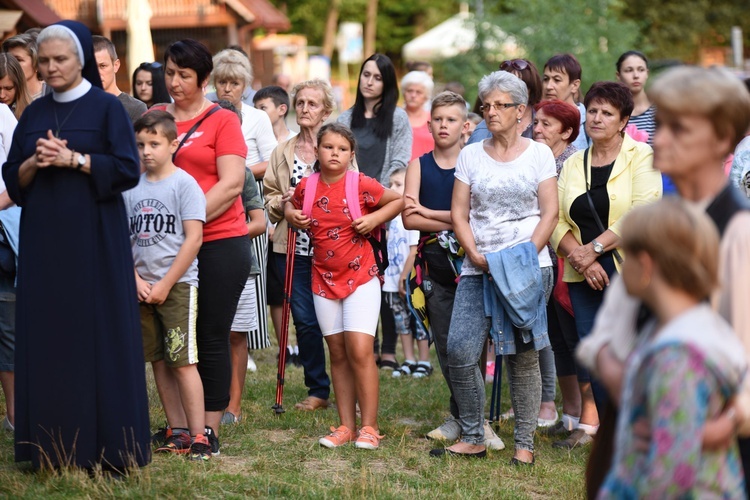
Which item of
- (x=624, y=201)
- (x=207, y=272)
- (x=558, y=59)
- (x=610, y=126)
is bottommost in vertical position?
(x=207, y=272)

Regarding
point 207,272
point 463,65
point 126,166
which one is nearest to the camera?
point 126,166

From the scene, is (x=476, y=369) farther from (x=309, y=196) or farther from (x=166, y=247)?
(x=166, y=247)

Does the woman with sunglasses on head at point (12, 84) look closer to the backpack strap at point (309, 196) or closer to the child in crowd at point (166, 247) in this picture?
the child in crowd at point (166, 247)

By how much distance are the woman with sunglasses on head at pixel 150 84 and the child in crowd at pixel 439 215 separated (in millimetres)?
2390

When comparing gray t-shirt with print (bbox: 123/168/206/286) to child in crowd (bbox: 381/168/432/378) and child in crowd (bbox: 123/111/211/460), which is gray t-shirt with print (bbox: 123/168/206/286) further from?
child in crowd (bbox: 381/168/432/378)

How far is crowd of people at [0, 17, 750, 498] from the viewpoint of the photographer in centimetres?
491

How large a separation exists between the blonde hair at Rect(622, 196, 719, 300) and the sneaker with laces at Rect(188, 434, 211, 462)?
140 inches

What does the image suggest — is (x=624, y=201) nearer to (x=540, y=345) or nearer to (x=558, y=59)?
(x=540, y=345)

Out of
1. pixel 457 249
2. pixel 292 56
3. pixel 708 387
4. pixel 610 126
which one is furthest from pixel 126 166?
pixel 292 56

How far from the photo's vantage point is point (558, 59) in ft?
25.5

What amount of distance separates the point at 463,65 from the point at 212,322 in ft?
60.9

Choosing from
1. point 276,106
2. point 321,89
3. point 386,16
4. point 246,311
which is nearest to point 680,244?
point 246,311

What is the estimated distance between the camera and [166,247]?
5.54 meters

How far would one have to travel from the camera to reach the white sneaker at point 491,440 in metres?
6.33
